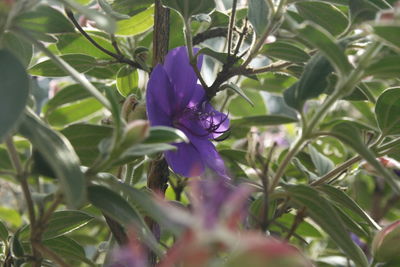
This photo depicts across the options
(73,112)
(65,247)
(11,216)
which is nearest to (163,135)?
(65,247)

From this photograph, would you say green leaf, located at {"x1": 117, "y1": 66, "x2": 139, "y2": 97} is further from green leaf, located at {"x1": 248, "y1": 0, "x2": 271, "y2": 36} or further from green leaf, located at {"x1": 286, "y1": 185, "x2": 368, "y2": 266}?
green leaf, located at {"x1": 286, "y1": 185, "x2": 368, "y2": 266}

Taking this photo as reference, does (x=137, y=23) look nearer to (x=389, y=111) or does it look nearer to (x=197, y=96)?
(x=197, y=96)

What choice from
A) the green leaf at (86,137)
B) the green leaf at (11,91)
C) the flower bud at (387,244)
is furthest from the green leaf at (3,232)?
the flower bud at (387,244)

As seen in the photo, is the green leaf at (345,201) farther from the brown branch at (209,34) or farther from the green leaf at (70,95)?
the green leaf at (70,95)

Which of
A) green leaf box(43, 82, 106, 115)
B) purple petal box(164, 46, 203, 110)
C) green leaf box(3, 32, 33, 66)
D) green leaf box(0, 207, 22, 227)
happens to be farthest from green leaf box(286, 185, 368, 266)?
green leaf box(0, 207, 22, 227)

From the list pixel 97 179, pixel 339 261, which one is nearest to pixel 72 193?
pixel 97 179

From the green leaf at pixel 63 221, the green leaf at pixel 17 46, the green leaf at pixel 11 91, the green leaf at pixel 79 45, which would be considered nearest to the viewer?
the green leaf at pixel 11 91

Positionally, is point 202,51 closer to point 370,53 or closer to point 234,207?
point 370,53
